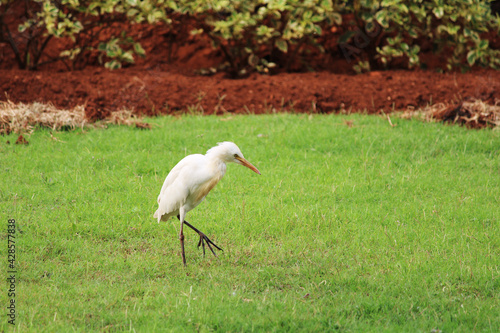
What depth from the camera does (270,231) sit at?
193 inches

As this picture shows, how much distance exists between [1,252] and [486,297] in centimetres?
363

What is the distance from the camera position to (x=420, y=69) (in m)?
10.1

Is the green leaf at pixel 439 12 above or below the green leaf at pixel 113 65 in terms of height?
above

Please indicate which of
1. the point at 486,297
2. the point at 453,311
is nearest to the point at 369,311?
the point at 453,311

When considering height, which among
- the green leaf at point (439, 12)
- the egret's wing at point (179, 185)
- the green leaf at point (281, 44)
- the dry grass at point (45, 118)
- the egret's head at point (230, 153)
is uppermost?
the green leaf at point (439, 12)

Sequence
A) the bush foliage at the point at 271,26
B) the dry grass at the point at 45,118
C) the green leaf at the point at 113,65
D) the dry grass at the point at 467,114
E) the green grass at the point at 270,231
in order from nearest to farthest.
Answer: the green grass at the point at 270,231, the dry grass at the point at 45,118, the dry grass at the point at 467,114, the bush foliage at the point at 271,26, the green leaf at the point at 113,65

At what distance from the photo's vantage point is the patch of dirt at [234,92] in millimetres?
8273

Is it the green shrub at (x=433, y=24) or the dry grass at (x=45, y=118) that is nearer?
the dry grass at (x=45, y=118)

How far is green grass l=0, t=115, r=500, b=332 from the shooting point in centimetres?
359

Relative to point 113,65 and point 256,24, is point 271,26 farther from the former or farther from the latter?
point 113,65

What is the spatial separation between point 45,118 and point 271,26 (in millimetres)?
4375

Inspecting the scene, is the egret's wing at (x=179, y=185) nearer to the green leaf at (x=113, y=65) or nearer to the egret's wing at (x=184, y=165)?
the egret's wing at (x=184, y=165)

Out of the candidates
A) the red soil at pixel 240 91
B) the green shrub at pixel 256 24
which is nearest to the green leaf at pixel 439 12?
the red soil at pixel 240 91

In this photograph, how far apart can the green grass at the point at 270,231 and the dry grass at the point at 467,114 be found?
26 centimetres
